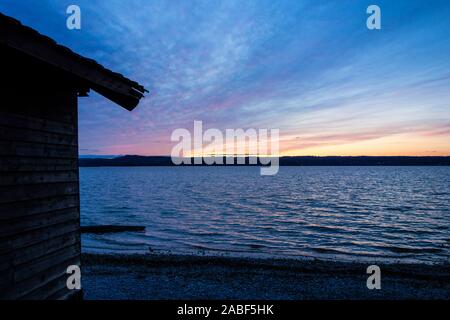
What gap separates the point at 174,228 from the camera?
25.0 meters

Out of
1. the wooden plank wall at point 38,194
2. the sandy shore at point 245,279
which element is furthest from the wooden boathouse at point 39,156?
the sandy shore at point 245,279

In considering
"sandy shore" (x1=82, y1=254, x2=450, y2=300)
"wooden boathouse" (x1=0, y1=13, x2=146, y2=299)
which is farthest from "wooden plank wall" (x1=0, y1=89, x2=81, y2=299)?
"sandy shore" (x1=82, y1=254, x2=450, y2=300)

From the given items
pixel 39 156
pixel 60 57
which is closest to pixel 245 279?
pixel 39 156

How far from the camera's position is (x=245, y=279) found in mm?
11430

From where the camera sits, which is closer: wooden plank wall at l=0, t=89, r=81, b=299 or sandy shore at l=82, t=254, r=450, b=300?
wooden plank wall at l=0, t=89, r=81, b=299

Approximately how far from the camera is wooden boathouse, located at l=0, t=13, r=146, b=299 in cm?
444

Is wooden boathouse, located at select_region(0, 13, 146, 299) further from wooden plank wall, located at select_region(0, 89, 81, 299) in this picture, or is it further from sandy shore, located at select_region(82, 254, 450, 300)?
sandy shore, located at select_region(82, 254, 450, 300)

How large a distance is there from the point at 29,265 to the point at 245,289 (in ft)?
23.8

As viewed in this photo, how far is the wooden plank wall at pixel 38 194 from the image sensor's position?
4.56 m

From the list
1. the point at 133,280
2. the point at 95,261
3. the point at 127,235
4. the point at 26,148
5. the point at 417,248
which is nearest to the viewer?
the point at 26,148

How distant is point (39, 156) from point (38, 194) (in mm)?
661

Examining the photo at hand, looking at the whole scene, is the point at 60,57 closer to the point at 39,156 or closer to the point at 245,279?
the point at 39,156
